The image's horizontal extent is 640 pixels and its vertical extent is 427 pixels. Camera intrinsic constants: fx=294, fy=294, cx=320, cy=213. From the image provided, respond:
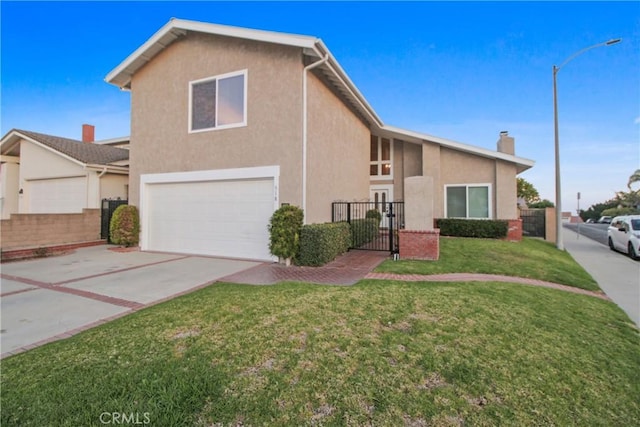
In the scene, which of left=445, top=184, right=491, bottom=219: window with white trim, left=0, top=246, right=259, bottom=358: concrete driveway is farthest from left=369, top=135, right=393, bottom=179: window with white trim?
left=0, top=246, right=259, bottom=358: concrete driveway

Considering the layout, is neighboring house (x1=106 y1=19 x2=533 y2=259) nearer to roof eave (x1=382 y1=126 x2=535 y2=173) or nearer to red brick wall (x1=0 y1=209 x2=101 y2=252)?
red brick wall (x1=0 y1=209 x2=101 y2=252)

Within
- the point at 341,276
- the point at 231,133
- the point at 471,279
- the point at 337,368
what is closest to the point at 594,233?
the point at 471,279

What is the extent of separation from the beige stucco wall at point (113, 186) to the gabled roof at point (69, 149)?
2.28 ft

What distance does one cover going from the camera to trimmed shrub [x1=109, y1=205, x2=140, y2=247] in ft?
36.0

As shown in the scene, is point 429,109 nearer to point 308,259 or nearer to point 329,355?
point 308,259

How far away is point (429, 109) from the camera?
19641mm

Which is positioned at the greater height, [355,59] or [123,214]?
[355,59]

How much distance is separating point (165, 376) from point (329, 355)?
167cm

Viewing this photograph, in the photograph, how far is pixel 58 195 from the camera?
46.8 feet

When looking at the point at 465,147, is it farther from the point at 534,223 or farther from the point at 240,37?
the point at 240,37

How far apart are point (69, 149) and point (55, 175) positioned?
1406 millimetres

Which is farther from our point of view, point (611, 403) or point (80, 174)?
Answer: point (80, 174)

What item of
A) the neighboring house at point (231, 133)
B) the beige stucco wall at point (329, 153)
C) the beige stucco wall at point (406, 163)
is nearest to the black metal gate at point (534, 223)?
the beige stucco wall at point (406, 163)

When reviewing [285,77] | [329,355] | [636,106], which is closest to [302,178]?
[285,77]
